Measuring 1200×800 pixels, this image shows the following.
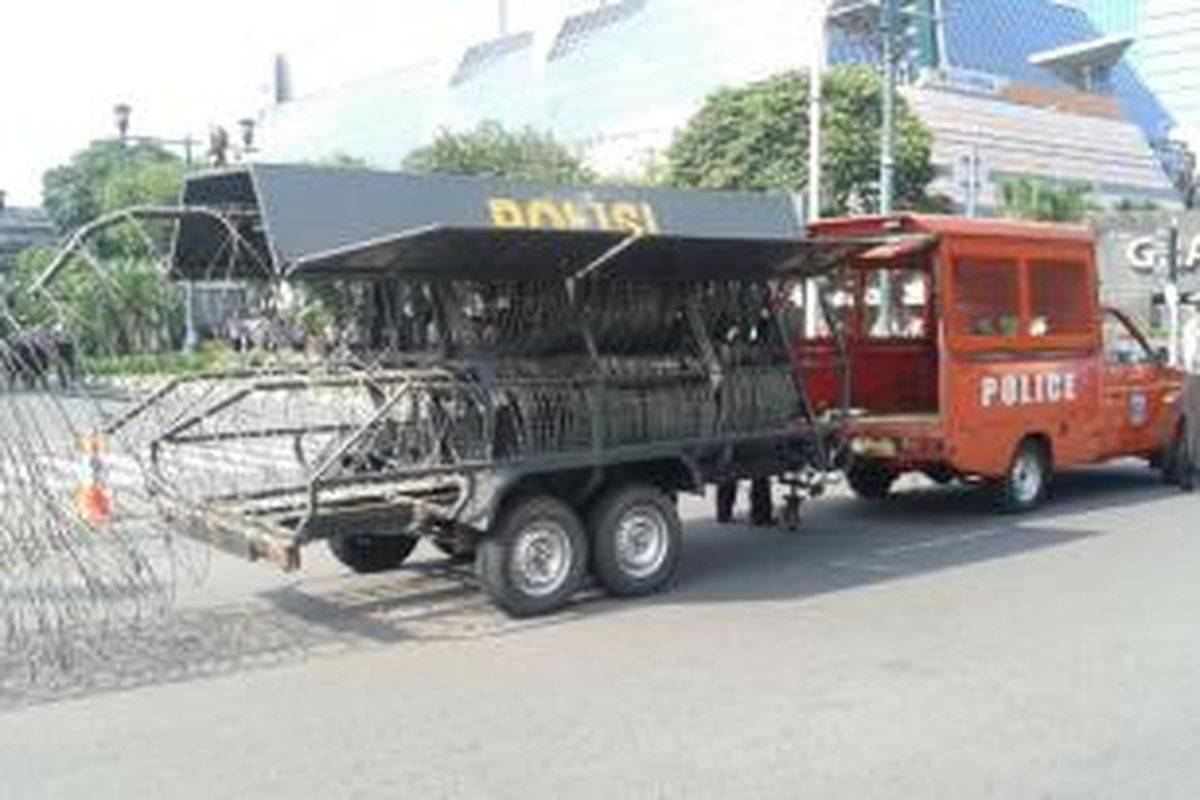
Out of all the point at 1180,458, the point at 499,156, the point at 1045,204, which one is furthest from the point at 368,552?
the point at 1045,204

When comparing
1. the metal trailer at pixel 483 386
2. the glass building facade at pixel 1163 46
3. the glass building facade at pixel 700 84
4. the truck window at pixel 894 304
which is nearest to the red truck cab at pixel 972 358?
the truck window at pixel 894 304

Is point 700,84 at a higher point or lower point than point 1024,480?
higher

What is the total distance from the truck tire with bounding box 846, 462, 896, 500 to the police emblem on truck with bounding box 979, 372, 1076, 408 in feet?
3.85

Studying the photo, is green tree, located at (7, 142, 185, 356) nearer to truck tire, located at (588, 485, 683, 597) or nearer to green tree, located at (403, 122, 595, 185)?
truck tire, located at (588, 485, 683, 597)

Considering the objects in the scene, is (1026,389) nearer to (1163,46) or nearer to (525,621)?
(525,621)

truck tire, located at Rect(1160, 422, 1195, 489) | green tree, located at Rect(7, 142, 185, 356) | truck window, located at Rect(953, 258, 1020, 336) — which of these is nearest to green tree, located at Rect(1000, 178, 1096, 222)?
truck tire, located at Rect(1160, 422, 1195, 489)

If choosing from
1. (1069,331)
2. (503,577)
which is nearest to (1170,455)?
(1069,331)

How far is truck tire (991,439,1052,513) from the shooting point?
45.5 feet

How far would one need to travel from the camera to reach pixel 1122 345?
52.5ft

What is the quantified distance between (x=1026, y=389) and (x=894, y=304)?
1363 millimetres

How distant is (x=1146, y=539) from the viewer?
496 inches

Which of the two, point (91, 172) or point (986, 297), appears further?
point (91, 172)

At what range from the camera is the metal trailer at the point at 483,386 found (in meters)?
9.52

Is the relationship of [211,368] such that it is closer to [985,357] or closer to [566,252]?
[566,252]
